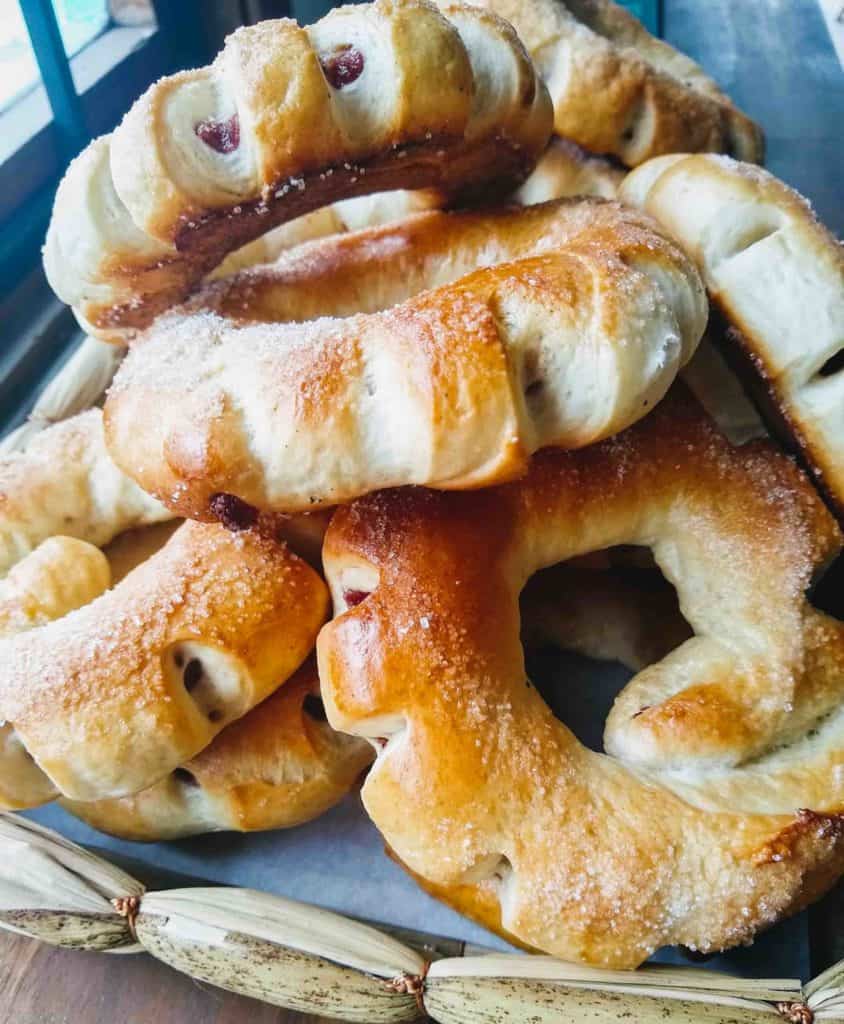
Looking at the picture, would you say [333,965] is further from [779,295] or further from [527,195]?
[527,195]

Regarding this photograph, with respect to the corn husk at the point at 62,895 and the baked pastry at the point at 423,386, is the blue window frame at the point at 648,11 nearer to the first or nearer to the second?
the baked pastry at the point at 423,386

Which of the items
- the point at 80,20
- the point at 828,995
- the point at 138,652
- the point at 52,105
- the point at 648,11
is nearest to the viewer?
the point at 828,995

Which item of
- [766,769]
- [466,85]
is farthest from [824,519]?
[466,85]

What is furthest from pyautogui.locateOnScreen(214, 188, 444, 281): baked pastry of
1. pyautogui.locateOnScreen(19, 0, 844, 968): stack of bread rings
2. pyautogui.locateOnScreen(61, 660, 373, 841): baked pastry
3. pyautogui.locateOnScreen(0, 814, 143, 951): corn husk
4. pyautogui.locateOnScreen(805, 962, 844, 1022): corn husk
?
pyautogui.locateOnScreen(805, 962, 844, 1022): corn husk

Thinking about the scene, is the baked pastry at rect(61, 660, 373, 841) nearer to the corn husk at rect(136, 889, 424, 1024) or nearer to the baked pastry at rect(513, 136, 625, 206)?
the corn husk at rect(136, 889, 424, 1024)

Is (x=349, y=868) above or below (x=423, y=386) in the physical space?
below

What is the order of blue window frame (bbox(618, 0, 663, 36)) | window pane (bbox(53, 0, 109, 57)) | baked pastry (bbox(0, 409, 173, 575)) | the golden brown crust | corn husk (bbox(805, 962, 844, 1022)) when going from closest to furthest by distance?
1. corn husk (bbox(805, 962, 844, 1022))
2. the golden brown crust
3. baked pastry (bbox(0, 409, 173, 575))
4. window pane (bbox(53, 0, 109, 57))
5. blue window frame (bbox(618, 0, 663, 36))

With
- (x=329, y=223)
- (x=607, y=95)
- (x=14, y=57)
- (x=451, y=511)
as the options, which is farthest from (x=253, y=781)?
(x=14, y=57)
